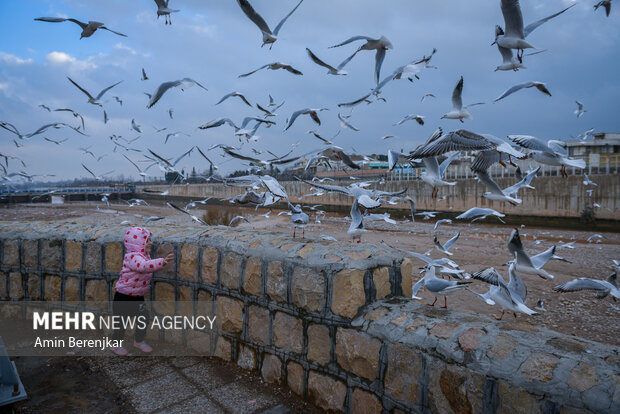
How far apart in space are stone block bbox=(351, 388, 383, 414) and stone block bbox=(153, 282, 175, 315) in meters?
1.92

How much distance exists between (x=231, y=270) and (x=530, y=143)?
2.55 metres

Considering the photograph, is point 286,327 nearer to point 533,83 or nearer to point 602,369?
point 602,369

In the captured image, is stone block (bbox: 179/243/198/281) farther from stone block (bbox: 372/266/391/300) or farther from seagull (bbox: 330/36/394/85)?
seagull (bbox: 330/36/394/85)

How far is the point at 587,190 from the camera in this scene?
1748 cm

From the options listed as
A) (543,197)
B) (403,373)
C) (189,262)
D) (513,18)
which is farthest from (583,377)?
(543,197)

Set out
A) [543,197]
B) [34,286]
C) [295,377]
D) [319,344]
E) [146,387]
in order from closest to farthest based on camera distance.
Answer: [319,344]
[295,377]
[146,387]
[34,286]
[543,197]

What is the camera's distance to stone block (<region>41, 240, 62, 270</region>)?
12.4 ft

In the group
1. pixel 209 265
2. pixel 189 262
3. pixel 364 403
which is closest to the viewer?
pixel 364 403

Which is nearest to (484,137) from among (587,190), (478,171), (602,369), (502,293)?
(478,171)

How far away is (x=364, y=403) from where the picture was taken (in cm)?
214

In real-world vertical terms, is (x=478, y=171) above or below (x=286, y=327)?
above

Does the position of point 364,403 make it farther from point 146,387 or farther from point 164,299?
point 164,299

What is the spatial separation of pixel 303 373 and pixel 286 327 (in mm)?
329

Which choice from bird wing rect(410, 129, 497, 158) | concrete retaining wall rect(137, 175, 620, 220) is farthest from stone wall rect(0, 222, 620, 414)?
concrete retaining wall rect(137, 175, 620, 220)
